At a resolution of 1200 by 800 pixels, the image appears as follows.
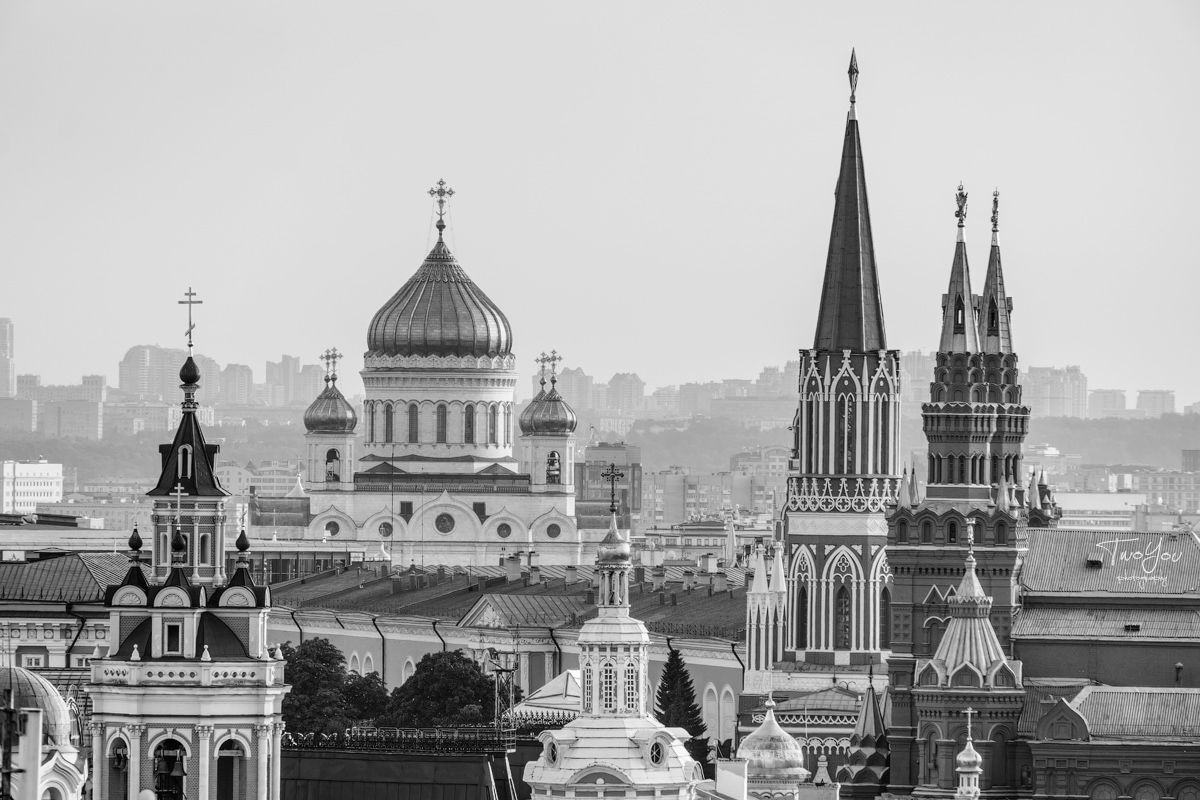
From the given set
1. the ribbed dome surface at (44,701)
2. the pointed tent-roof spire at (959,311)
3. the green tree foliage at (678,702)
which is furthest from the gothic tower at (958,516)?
the ribbed dome surface at (44,701)

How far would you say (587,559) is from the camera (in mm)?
184875

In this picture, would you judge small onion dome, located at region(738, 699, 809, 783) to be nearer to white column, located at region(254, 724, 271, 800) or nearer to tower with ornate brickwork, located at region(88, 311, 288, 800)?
tower with ornate brickwork, located at region(88, 311, 288, 800)

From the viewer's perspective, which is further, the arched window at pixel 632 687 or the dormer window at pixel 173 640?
the arched window at pixel 632 687

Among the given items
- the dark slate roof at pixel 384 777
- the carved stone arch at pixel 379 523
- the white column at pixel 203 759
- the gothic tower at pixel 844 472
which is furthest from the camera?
the carved stone arch at pixel 379 523

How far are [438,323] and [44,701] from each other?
10938 cm

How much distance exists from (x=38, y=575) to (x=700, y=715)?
15.6 metres

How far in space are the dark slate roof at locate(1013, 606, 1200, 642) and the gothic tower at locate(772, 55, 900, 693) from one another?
33.5ft

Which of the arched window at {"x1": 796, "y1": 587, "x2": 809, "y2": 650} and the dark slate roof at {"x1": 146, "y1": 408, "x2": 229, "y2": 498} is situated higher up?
the dark slate roof at {"x1": 146, "y1": 408, "x2": 229, "y2": 498}

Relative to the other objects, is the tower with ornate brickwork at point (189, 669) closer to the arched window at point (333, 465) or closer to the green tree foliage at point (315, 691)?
the green tree foliage at point (315, 691)

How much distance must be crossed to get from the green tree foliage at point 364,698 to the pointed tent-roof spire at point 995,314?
1644cm

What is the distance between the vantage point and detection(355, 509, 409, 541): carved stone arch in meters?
184

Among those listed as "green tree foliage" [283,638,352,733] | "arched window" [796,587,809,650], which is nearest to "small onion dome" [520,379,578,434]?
"green tree foliage" [283,638,352,733]

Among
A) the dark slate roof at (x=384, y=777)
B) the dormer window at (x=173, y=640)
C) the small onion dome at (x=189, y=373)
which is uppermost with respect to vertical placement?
the small onion dome at (x=189, y=373)

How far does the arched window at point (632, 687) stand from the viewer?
83.4 m
